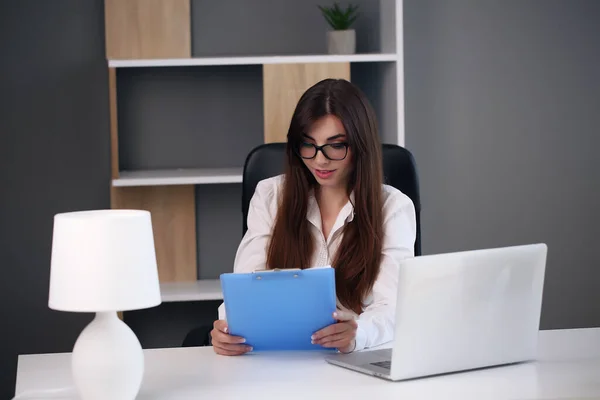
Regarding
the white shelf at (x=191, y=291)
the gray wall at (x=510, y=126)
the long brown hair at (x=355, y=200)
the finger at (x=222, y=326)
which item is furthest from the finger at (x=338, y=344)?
the gray wall at (x=510, y=126)

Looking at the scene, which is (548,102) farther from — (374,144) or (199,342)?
(199,342)

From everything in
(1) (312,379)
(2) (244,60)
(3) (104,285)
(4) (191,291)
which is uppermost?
(2) (244,60)

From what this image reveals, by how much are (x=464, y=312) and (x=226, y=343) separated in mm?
550

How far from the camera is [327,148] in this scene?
2383mm

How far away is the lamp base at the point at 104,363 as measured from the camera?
5.30 ft

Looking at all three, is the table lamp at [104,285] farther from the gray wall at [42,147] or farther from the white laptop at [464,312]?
the gray wall at [42,147]

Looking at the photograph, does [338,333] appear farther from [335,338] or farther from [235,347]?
[235,347]

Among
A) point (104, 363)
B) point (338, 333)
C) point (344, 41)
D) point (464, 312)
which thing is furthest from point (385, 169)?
point (104, 363)

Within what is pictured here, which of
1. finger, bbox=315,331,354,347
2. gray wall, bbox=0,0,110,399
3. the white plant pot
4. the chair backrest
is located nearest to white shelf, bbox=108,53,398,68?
the white plant pot

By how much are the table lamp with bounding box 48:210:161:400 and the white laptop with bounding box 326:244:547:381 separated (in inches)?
18.7

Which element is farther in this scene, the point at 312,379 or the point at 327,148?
the point at 327,148

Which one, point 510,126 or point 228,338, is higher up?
point 510,126

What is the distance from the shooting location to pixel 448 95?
3791mm

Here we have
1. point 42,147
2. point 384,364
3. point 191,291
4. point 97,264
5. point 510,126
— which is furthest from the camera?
point 510,126
